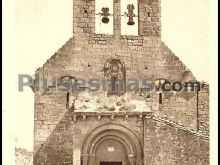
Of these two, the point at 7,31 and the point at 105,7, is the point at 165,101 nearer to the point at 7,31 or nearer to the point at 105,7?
the point at 105,7

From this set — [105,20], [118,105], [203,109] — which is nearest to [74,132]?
[118,105]

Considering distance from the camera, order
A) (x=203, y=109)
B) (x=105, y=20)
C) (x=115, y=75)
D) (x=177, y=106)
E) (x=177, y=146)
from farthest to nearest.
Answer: (x=203, y=109) → (x=105, y=20) → (x=177, y=106) → (x=115, y=75) → (x=177, y=146)

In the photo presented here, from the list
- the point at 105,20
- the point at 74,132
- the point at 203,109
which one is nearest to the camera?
the point at 74,132

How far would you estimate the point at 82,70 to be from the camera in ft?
59.8

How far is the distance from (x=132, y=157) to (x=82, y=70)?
3176 millimetres

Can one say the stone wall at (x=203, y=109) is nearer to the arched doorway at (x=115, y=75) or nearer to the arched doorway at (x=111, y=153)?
the arched doorway at (x=115, y=75)

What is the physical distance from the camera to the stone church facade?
1725 cm

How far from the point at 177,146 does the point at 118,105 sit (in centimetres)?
236

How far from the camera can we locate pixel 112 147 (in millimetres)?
17922

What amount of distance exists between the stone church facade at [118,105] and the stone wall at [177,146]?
0.03 m

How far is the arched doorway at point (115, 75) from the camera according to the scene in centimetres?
1823

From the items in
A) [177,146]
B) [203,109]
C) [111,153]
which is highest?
[203,109]

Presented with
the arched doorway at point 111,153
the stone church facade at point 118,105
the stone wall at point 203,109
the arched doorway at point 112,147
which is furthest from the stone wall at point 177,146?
the stone wall at point 203,109

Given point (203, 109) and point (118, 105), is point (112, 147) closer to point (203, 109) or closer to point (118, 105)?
point (118, 105)
